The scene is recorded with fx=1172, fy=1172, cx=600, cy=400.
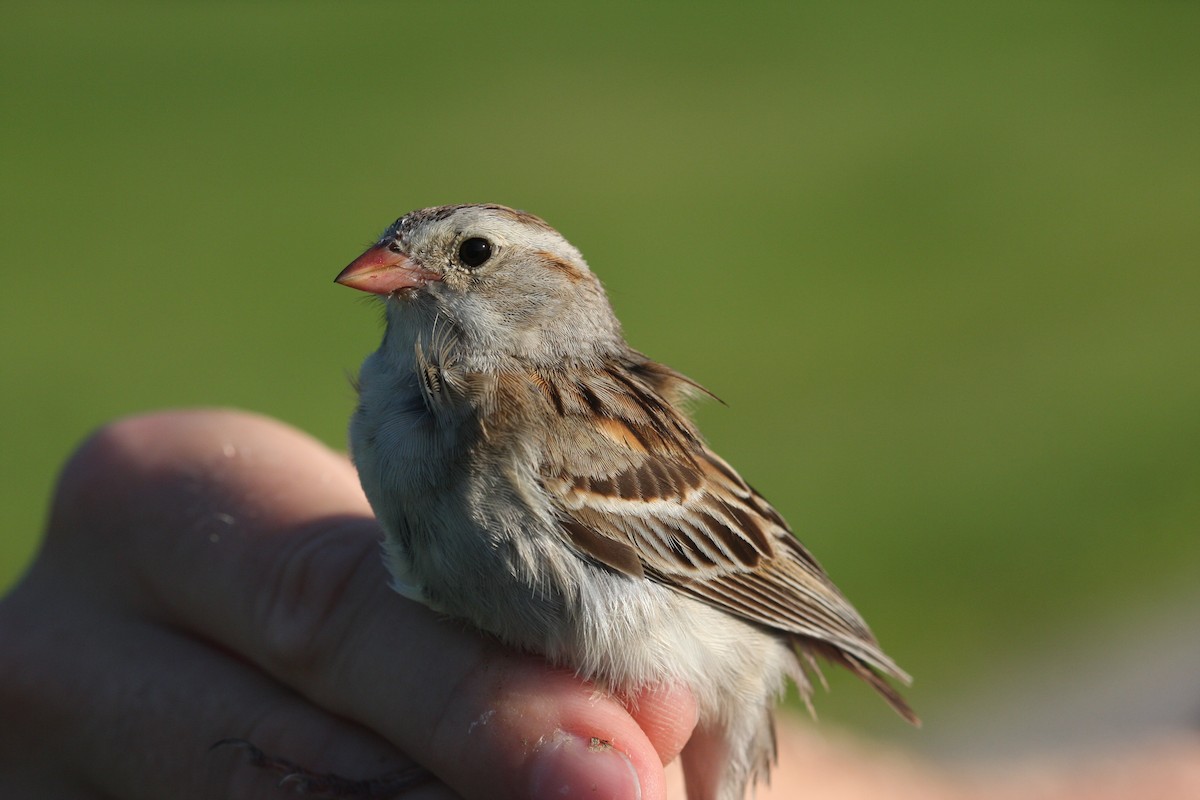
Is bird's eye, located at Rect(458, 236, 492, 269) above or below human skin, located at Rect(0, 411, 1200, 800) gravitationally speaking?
above

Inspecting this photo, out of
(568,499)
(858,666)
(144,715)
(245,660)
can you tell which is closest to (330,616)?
(245,660)

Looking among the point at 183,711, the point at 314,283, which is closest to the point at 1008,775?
the point at 183,711

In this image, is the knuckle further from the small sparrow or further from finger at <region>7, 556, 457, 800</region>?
the small sparrow

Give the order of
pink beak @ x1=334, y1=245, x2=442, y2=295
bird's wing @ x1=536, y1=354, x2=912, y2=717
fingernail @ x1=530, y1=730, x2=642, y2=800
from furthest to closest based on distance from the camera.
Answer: pink beak @ x1=334, y1=245, x2=442, y2=295, bird's wing @ x1=536, y1=354, x2=912, y2=717, fingernail @ x1=530, y1=730, x2=642, y2=800

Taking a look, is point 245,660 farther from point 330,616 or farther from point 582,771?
point 582,771

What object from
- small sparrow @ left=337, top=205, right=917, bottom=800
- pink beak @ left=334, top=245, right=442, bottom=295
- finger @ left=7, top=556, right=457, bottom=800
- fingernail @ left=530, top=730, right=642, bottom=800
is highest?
pink beak @ left=334, top=245, right=442, bottom=295

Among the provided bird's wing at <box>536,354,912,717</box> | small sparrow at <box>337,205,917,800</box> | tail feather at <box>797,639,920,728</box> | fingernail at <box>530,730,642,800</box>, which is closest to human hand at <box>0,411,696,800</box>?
fingernail at <box>530,730,642,800</box>

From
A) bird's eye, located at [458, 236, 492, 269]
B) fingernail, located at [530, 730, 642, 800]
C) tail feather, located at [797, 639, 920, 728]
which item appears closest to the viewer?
fingernail, located at [530, 730, 642, 800]

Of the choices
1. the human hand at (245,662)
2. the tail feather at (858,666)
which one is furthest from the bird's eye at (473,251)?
the tail feather at (858,666)
